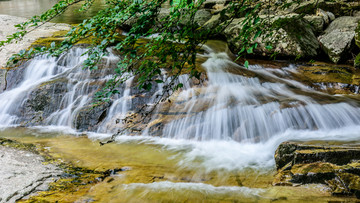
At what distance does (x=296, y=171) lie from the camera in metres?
3.49

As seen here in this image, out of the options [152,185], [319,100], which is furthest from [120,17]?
[319,100]

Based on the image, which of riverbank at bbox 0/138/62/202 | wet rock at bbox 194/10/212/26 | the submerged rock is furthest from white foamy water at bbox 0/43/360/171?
wet rock at bbox 194/10/212/26

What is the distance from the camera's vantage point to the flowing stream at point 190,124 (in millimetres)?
3905

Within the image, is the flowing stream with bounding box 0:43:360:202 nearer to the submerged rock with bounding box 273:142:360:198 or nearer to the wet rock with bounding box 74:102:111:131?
the wet rock with bounding box 74:102:111:131

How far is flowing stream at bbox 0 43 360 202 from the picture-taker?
3.91 m

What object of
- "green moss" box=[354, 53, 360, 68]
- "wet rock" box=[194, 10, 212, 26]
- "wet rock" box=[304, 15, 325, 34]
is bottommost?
A: "green moss" box=[354, 53, 360, 68]

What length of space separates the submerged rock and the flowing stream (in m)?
0.28

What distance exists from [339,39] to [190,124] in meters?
6.18

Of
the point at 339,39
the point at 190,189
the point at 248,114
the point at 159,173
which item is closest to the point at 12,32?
the point at 159,173

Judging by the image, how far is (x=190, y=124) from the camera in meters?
6.04

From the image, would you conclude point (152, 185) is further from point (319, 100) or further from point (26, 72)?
point (26, 72)

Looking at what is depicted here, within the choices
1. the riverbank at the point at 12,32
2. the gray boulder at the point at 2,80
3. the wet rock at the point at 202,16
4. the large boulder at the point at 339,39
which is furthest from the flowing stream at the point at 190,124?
the wet rock at the point at 202,16

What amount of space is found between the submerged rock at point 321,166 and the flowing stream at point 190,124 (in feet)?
0.92

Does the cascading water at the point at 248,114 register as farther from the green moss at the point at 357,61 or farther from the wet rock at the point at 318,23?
the wet rock at the point at 318,23
